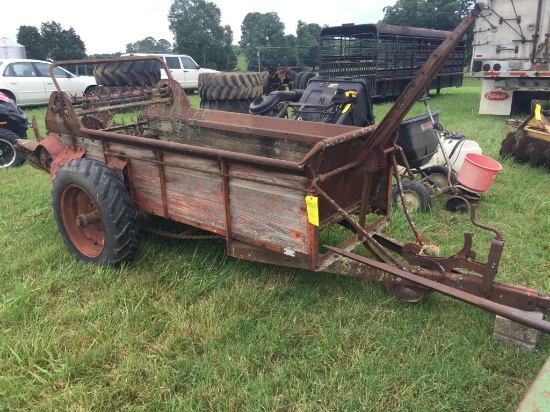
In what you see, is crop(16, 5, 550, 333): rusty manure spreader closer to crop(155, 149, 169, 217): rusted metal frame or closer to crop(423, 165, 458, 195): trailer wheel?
crop(155, 149, 169, 217): rusted metal frame

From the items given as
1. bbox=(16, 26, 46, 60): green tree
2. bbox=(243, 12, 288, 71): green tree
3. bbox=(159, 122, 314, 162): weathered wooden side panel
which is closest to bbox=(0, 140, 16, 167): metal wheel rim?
bbox=(159, 122, 314, 162): weathered wooden side panel

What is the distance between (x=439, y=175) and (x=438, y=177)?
0.11 feet

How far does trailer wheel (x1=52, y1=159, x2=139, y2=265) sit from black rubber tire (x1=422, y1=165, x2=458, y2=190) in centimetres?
330

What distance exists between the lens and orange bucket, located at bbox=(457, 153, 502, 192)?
4.00m

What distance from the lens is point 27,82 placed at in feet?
42.1

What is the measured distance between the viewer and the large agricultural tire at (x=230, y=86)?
6.59 metres

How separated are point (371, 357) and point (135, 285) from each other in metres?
1.75

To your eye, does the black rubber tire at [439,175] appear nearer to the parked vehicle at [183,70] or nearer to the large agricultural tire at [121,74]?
the large agricultural tire at [121,74]

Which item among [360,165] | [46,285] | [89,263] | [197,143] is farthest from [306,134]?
[46,285]

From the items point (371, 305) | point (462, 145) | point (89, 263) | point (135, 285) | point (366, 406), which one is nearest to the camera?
point (366, 406)

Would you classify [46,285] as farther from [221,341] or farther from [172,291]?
[221,341]

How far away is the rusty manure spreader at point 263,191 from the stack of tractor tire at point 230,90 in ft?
7.33

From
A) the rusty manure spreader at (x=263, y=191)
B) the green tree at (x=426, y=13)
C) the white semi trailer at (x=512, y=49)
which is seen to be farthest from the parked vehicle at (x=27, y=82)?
the green tree at (x=426, y=13)

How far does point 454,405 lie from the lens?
2.27 meters
